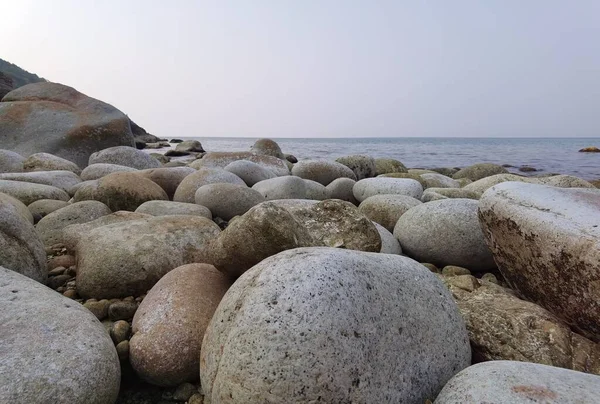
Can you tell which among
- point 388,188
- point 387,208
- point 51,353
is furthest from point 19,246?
point 388,188

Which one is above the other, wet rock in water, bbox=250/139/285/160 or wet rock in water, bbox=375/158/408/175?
wet rock in water, bbox=250/139/285/160

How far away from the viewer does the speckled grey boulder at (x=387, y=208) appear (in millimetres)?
4543

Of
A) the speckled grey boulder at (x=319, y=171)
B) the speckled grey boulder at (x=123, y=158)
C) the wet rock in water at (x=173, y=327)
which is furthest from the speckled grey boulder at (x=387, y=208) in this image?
the speckled grey boulder at (x=123, y=158)

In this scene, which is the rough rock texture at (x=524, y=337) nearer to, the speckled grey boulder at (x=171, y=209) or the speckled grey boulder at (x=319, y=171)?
the speckled grey boulder at (x=171, y=209)

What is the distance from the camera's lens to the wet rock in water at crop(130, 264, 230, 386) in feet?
6.69

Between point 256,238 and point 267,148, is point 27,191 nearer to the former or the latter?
point 256,238

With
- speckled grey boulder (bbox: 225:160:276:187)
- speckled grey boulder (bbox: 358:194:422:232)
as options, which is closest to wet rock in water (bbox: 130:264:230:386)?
speckled grey boulder (bbox: 358:194:422:232)

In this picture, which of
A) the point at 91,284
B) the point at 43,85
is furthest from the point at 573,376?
the point at 43,85

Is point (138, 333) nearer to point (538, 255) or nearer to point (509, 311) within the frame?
point (509, 311)

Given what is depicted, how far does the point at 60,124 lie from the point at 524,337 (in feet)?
38.6

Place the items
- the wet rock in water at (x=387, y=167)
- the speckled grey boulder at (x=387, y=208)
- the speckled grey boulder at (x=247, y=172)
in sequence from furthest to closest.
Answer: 1. the wet rock in water at (x=387, y=167)
2. the speckled grey boulder at (x=247, y=172)
3. the speckled grey boulder at (x=387, y=208)

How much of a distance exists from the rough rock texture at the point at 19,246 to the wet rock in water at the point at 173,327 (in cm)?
97

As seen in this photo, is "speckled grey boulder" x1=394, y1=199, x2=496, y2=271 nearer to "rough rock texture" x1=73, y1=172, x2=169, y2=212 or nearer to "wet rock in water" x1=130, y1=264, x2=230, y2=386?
"wet rock in water" x1=130, y1=264, x2=230, y2=386

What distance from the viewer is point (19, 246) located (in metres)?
2.66
